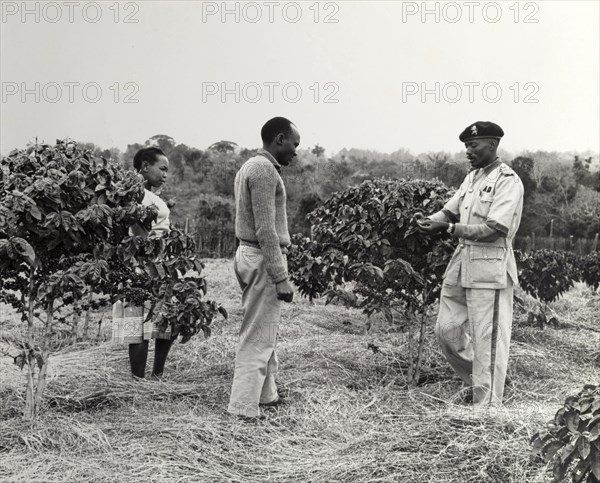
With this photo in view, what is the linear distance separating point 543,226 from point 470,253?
88.5ft

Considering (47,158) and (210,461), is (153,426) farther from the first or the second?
(47,158)

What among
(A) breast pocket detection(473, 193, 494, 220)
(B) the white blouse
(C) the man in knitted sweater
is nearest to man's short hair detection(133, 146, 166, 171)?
(B) the white blouse

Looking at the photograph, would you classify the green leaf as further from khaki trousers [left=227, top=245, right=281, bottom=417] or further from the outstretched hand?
the outstretched hand

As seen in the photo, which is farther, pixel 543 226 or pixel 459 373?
pixel 543 226

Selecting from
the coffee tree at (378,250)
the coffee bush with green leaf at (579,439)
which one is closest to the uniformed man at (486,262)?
the coffee tree at (378,250)

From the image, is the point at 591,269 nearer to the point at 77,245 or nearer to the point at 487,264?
the point at 487,264

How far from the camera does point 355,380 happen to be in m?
5.11

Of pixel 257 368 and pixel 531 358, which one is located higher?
pixel 257 368

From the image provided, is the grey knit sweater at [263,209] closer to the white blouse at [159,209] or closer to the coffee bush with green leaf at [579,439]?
the white blouse at [159,209]

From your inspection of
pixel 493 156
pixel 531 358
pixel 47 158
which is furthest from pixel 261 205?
pixel 531 358

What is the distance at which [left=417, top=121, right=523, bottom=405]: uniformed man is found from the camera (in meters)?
4.30

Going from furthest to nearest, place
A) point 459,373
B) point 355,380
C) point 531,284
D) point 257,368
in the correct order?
point 531,284, point 355,380, point 459,373, point 257,368

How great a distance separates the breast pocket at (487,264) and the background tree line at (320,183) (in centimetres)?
1676

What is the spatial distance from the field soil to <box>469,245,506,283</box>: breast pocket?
0.87 meters
